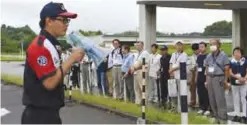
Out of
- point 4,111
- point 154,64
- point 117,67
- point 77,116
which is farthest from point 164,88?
point 4,111

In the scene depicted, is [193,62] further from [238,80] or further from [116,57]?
[116,57]

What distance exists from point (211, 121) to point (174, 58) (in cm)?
271

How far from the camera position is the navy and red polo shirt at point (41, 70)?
373cm

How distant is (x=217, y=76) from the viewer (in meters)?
10.6

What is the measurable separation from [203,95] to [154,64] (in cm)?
172

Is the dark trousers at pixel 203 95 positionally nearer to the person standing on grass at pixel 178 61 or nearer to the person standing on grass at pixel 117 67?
the person standing on grass at pixel 178 61

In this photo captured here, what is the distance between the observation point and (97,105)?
13.0 meters

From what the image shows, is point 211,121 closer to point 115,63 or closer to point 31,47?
point 115,63

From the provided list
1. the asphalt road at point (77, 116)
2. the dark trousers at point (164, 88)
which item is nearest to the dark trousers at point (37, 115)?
the asphalt road at point (77, 116)

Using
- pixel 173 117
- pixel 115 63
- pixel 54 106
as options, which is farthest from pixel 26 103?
pixel 115 63

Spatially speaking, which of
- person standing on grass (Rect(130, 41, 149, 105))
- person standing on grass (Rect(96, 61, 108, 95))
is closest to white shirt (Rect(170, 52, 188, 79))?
person standing on grass (Rect(130, 41, 149, 105))

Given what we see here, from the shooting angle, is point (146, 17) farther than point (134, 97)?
Yes

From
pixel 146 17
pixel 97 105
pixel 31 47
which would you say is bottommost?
pixel 97 105

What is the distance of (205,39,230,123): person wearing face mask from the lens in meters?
10.5
